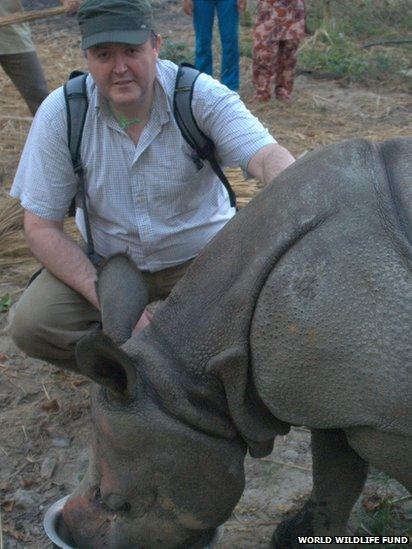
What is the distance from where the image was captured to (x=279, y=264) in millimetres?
2971

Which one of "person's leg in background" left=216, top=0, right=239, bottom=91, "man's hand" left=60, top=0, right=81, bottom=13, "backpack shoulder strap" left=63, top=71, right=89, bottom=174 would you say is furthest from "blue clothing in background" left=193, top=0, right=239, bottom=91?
"backpack shoulder strap" left=63, top=71, right=89, bottom=174

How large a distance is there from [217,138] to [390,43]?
8566 mm

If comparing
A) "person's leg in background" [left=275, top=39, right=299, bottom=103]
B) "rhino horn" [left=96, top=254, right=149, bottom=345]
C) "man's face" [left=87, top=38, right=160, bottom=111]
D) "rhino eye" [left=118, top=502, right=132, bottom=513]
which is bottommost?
"person's leg in background" [left=275, top=39, right=299, bottom=103]

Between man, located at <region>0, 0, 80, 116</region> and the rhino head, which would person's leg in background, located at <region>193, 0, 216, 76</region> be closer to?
man, located at <region>0, 0, 80, 116</region>

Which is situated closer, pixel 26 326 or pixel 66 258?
pixel 66 258

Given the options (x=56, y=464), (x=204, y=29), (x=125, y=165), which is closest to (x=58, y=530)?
(x=56, y=464)

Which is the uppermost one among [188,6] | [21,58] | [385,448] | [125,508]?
[385,448]

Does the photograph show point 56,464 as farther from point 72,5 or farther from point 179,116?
point 72,5

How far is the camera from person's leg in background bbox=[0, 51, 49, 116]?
8008 millimetres

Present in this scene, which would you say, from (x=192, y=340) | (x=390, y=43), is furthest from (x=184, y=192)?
(x=390, y=43)

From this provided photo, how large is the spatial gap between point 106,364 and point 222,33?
24.2 ft

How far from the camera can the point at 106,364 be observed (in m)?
2.96

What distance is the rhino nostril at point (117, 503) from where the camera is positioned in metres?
3.24

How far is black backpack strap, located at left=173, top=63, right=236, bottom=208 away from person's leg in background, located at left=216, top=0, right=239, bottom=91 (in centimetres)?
558
